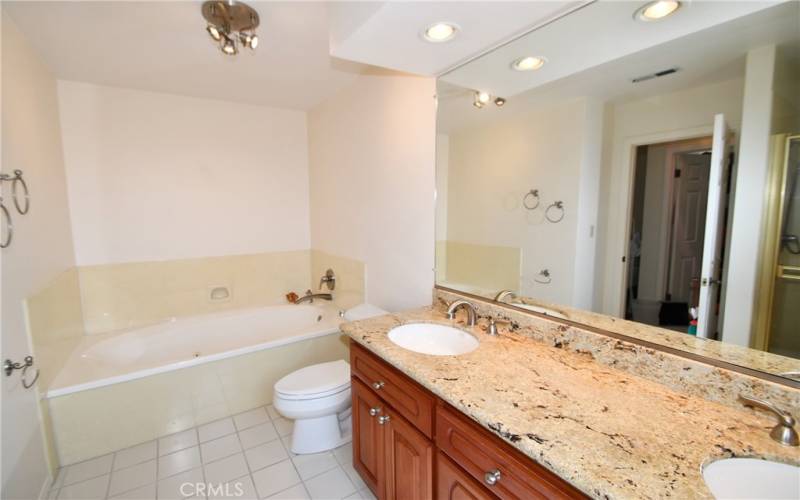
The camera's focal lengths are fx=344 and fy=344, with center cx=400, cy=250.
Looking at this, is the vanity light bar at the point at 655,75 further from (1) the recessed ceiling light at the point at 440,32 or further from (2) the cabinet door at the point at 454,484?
(2) the cabinet door at the point at 454,484

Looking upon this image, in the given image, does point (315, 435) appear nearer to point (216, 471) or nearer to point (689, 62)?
point (216, 471)

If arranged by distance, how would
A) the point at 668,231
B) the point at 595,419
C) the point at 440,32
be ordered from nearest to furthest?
the point at 595,419
the point at 668,231
the point at 440,32

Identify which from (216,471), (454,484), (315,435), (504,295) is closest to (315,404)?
(315,435)

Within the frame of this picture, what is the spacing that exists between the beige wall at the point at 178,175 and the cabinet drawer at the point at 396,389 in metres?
2.20

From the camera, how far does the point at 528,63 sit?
1492mm

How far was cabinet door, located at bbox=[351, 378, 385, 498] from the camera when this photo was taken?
1.49 meters

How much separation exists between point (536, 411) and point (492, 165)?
118 centimetres

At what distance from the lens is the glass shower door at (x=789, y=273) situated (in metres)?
0.89

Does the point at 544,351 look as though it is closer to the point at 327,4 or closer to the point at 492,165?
the point at 492,165

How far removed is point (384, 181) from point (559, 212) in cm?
127

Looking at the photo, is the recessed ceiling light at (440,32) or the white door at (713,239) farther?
the recessed ceiling light at (440,32)

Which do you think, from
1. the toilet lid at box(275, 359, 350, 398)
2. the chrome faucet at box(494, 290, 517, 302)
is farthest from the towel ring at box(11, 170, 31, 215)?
the chrome faucet at box(494, 290, 517, 302)

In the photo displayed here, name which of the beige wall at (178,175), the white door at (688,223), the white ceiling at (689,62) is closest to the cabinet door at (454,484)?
the white door at (688,223)

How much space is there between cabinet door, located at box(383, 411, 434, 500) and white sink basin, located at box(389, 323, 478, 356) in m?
0.37
